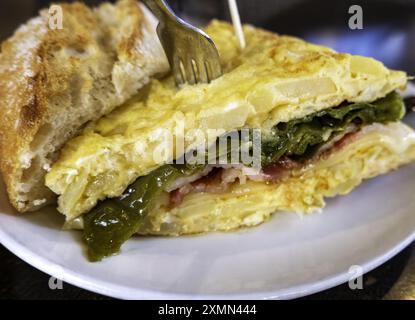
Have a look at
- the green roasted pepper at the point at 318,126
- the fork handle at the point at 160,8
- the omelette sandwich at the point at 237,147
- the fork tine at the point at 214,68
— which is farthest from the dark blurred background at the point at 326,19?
the fork handle at the point at 160,8

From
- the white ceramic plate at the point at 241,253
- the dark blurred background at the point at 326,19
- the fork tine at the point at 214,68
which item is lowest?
the dark blurred background at the point at 326,19

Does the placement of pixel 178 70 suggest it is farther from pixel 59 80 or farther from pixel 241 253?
pixel 241 253

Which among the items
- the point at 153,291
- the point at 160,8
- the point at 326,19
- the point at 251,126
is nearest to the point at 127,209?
the point at 153,291

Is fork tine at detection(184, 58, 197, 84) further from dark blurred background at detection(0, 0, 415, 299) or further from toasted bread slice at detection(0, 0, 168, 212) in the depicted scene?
dark blurred background at detection(0, 0, 415, 299)

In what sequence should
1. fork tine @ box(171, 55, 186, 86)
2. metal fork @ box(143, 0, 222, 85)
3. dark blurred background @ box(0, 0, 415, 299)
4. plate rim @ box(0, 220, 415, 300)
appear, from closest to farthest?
1. plate rim @ box(0, 220, 415, 300)
2. metal fork @ box(143, 0, 222, 85)
3. fork tine @ box(171, 55, 186, 86)
4. dark blurred background @ box(0, 0, 415, 299)

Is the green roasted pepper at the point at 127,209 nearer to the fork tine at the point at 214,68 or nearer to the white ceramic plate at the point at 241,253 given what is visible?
the white ceramic plate at the point at 241,253

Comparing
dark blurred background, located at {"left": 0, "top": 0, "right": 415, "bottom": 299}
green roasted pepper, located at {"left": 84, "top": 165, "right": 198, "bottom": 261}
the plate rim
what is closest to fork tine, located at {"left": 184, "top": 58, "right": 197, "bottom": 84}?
green roasted pepper, located at {"left": 84, "top": 165, "right": 198, "bottom": 261}
